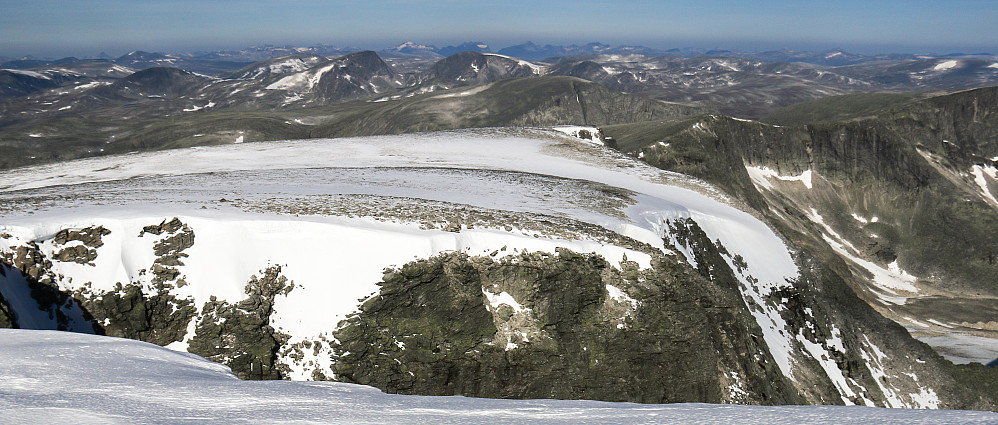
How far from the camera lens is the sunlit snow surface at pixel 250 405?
758cm

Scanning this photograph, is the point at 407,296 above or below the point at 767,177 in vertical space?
above

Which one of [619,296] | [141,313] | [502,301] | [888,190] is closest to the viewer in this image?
[141,313]

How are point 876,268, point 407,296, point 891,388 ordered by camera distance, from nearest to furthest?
point 407,296 → point 891,388 → point 876,268

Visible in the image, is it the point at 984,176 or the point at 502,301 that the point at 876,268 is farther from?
the point at 502,301

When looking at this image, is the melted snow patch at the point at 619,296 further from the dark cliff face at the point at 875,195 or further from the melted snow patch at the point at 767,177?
the melted snow patch at the point at 767,177

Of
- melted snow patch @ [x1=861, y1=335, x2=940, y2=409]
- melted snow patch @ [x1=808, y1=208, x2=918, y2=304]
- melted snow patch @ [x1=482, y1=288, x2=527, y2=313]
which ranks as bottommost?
melted snow patch @ [x1=808, y1=208, x2=918, y2=304]

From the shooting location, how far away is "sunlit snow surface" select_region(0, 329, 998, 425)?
758cm

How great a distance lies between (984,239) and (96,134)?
273m

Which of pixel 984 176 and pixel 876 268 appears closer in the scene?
pixel 876 268

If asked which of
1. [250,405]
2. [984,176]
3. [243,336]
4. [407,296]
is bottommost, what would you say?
[984,176]

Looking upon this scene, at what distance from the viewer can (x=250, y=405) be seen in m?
8.61

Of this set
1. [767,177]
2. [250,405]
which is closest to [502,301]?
[250,405]

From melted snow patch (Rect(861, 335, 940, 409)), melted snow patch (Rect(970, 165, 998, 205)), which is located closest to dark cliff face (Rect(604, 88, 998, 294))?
melted snow patch (Rect(970, 165, 998, 205))

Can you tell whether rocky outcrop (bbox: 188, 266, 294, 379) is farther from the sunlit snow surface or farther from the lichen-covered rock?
the sunlit snow surface
